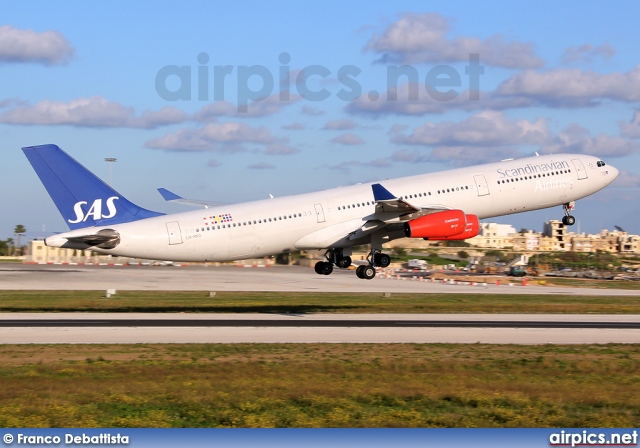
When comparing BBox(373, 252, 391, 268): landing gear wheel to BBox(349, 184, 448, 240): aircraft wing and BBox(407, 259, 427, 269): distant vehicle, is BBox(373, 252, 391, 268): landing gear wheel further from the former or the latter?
BBox(407, 259, 427, 269): distant vehicle

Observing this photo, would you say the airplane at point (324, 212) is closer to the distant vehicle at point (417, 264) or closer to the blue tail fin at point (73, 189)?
the blue tail fin at point (73, 189)

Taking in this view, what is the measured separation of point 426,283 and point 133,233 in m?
62.5

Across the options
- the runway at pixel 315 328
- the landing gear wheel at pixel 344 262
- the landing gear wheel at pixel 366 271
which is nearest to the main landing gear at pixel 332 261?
the landing gear wheel at pixel 344 262

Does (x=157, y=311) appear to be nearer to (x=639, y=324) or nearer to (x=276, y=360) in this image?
(x=276, y=360)

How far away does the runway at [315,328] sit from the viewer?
1588 inches

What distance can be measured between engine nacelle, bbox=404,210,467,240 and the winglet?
260 cm

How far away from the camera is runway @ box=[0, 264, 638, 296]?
85.6 m

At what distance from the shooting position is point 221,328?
146ft

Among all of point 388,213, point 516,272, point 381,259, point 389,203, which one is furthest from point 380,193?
point 516,272

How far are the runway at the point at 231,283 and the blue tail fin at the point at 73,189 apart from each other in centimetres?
3578

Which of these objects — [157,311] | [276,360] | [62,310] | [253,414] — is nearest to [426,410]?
[253,414]

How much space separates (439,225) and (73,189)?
22.0 m

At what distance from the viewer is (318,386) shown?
91.4 feet

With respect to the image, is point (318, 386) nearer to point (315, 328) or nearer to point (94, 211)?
point (315, 328)
